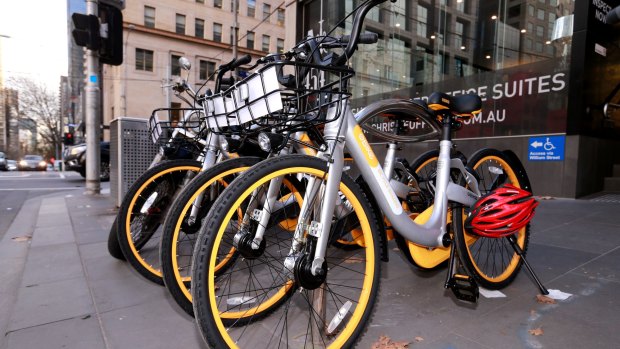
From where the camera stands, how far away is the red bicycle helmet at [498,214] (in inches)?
95.7

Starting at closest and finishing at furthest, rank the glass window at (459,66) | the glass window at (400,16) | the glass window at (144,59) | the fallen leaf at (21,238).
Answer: the fallen leaf at (21,238) < the glass window at (459,66) < the glass window at (400,16) < the glass window at (144,59)

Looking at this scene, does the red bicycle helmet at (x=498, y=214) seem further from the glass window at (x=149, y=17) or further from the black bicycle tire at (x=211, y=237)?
the glass window at (x=149, y=17)

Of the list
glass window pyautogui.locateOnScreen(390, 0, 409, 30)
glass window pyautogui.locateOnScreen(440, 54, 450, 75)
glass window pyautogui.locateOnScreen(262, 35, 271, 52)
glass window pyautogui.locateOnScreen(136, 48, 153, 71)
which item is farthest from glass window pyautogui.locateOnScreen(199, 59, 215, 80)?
glass window pyautogui.locateOnScreen(440, 54, 450, 75)

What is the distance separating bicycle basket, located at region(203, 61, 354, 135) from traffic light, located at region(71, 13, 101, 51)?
605cm

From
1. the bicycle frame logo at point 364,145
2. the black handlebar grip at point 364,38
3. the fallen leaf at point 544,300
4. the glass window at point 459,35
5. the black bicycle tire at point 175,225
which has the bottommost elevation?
the fallen leaf at point 544,300

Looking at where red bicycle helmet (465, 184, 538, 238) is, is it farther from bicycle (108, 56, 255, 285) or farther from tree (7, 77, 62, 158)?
tree (7, 77, 62, 158)

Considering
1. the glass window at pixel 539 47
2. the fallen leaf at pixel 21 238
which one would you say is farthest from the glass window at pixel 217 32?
the fallen leaf at pixel 21 238

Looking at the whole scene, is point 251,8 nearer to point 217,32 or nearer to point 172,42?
point 217,32

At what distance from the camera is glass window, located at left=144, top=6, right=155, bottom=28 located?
36.4 meters

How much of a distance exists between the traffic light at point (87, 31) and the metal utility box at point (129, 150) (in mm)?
1754

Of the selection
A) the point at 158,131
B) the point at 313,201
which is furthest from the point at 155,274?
the point at 313,201

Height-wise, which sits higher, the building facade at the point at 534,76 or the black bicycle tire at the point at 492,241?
the building facade at the point at 534,76

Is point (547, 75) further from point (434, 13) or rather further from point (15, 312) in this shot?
point (15, 312)

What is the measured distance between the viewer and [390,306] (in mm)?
2543
